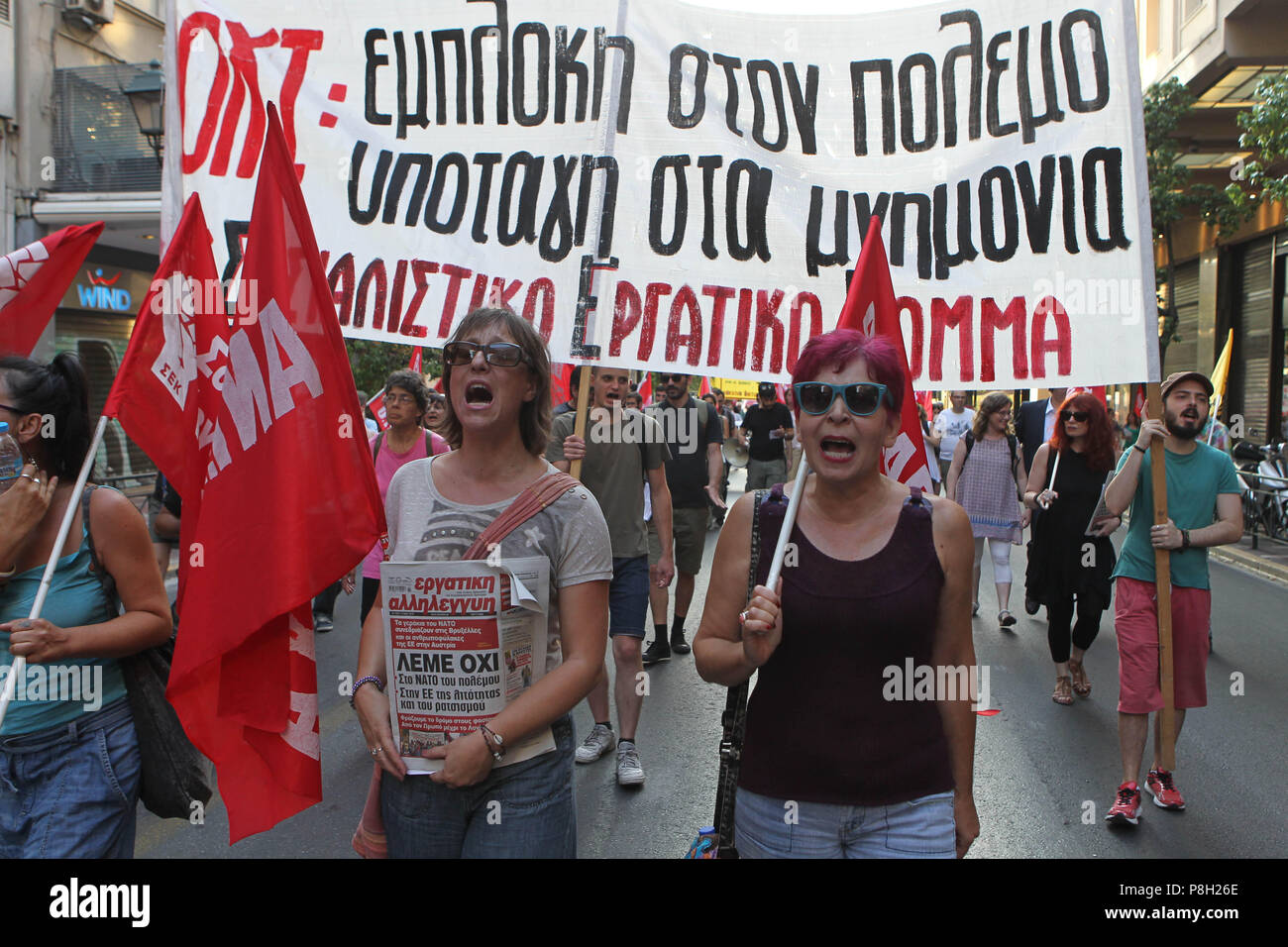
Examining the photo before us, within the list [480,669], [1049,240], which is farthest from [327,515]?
[1049,240]

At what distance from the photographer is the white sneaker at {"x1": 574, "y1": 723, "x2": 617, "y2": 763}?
5.28 m

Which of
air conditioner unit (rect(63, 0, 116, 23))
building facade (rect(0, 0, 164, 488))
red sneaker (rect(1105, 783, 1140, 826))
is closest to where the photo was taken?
red sneaker (rect(1105, 783, 1140, 826))

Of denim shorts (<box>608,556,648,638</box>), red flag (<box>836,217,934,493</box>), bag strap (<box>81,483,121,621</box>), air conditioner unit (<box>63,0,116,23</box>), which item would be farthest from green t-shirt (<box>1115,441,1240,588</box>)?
air conditioner unit (<box>63,0,116,23</box>)

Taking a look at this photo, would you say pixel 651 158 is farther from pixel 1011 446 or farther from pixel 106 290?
pixel 106 290

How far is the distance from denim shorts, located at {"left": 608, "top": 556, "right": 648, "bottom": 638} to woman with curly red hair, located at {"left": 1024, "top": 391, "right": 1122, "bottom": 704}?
273 centimetres

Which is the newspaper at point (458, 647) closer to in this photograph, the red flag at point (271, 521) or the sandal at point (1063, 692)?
the red flag at point (271, 521)

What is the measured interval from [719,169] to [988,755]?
3306mm

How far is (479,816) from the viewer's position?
2332 millimetres

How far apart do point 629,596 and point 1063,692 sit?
2952 millimetres

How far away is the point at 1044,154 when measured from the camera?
401 centimetres

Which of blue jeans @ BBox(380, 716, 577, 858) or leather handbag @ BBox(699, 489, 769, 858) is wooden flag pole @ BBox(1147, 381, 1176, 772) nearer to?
leather handbag @ BBox(699, 489, 769, 858)

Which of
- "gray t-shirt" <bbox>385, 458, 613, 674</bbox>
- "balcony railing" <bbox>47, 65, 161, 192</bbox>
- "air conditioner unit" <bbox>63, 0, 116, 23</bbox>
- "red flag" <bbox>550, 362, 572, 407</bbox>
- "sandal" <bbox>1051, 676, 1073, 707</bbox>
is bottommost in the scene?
"sandal" <bbox>1051, 676, 1073, 707</bbox>

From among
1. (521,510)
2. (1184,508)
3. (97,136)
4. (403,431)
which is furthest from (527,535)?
(97,136)

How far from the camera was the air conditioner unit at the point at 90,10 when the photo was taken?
1616 centimetres
